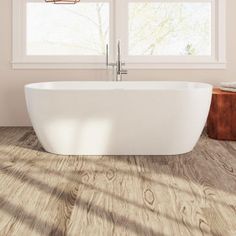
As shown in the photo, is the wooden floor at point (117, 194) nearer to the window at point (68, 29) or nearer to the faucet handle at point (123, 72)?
the faucet handle at point (123, 72)

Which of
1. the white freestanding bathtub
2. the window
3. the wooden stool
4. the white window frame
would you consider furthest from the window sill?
the white freestanding bathtub

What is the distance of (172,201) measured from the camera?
2373 millimetres

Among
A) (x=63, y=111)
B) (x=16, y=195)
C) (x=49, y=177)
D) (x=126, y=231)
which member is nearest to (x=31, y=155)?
(x=63, y=111)

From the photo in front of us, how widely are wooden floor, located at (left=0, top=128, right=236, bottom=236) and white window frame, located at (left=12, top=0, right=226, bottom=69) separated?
143cm

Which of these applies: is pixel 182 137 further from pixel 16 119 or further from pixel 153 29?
pixel 16 119

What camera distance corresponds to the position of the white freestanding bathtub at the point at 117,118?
3395 millimetres

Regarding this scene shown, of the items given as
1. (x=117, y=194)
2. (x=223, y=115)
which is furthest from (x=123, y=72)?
(x=117, y=194)

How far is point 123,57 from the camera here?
4859mm

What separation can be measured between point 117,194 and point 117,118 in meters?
1.02

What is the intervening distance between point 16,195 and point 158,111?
4.62 feet

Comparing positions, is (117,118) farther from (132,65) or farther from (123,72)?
(132,65)

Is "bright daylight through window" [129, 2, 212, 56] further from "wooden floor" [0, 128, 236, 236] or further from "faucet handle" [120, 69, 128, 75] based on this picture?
"wooden floor" [0, 128, 236, 236]

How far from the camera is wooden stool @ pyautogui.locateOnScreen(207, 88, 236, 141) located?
4.14 metres

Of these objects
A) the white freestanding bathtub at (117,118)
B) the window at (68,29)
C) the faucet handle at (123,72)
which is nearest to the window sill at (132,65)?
the window at (68,29)
